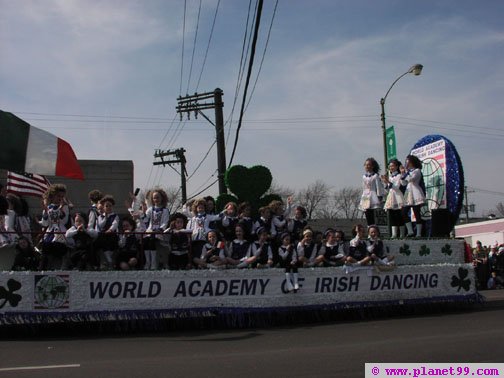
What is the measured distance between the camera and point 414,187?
12516mm

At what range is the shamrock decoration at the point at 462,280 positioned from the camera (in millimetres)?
11281

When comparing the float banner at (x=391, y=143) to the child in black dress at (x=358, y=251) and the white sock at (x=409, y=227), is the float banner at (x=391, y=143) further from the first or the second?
the child in black dress at (x=358, y=251)

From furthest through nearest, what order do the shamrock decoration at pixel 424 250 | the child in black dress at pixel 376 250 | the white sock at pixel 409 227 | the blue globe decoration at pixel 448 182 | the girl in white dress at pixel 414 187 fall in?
the white sock at pixel 409 227 → the blue globe decoration at pixel 448 182 → the girl in white dress at pixel 414 187 → the shamrock decoration at pixel 424 250 → the child in black dress at pixel 376 250

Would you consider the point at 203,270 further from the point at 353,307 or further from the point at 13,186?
the point at 13,186

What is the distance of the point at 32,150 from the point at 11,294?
8.37 feet

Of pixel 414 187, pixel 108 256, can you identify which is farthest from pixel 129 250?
pixel 414 187

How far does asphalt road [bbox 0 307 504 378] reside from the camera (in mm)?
6188

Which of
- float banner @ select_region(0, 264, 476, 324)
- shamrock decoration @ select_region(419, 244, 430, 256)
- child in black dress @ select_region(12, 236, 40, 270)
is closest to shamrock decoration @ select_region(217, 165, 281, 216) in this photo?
float banner @ select_region(0, 264, 476, 324)

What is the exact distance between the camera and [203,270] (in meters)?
9.68

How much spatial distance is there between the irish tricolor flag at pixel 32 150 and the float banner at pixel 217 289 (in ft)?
6.63

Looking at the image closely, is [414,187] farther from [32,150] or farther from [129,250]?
[32,150]

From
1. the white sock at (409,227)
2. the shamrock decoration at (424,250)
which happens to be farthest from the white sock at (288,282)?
the white sock at (409,227)

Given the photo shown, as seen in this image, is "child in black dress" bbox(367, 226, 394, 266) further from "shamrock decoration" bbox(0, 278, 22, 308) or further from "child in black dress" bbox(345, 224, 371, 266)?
"shamrock decoration" bbox(0, 278, 22, 308)

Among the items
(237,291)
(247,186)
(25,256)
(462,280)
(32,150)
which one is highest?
(32,150)
